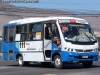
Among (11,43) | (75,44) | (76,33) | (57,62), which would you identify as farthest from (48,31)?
(11,43)

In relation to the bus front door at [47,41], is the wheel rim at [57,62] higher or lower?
lower

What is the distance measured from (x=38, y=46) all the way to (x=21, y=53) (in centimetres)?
227

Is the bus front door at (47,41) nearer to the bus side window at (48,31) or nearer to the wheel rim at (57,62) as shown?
the bus side window at (48,31)

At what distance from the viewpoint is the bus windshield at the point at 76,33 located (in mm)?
22141

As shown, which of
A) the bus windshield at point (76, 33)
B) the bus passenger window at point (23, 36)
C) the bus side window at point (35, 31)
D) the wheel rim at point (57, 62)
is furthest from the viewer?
the bus passenger window at point (23, 36)

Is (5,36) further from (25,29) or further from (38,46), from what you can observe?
(38,46)

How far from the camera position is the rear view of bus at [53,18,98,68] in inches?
860

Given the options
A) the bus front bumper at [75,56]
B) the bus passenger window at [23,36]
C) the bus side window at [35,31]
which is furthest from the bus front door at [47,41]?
the bus passenger window at [23,36]

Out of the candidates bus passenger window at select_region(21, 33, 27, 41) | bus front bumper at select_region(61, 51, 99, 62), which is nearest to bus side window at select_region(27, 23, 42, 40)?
bus passenger window at select_region(21, 33, 27, 41)

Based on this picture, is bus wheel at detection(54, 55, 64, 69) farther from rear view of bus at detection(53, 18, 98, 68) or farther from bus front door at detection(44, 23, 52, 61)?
bus front door at detection(44, 23, 52, 61)

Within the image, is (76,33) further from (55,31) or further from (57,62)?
(57,62)

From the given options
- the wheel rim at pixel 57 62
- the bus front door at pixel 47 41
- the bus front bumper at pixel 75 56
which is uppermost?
the bus front door at pixel 47 41

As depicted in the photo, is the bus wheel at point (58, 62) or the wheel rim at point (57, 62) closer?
the bus wheel at point (58, 62)

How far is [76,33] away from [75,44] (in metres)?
0.75
